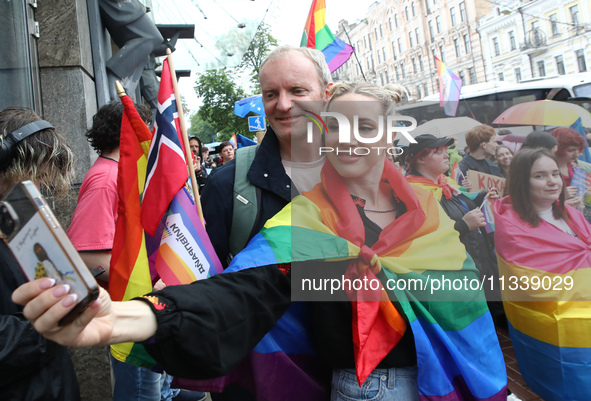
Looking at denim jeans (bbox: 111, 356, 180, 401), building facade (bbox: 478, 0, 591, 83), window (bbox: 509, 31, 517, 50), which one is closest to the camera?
denim jeans (bbox: 111, 356, 180, 401)

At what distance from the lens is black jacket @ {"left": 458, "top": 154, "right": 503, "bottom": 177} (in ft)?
4.99

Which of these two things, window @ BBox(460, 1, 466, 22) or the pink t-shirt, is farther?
window @ BBox(460, 1, 466, 22)

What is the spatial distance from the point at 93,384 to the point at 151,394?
3.21 ft

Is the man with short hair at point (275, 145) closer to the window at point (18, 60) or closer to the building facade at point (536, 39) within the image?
the window at point (18, 60)

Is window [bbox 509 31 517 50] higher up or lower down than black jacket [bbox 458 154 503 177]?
Result: higher up

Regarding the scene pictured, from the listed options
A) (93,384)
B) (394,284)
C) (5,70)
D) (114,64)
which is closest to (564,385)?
(394,284)

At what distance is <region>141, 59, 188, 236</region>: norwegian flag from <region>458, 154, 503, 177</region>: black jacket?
1.22 meters

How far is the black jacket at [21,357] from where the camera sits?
1615 millimetres

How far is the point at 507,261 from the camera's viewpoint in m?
1.56

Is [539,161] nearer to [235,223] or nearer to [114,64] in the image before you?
[235,223]

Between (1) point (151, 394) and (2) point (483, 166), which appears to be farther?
(1) point (151, 394)

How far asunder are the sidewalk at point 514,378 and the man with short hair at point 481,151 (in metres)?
2.22

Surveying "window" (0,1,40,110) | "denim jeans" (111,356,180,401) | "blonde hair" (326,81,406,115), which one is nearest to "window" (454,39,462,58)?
"window" (0,1,40,110)

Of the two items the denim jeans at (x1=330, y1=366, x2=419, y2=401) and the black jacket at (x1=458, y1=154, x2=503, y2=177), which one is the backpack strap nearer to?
the denim jeans at (x1=330, y1=366, x2=419, y2=401)
